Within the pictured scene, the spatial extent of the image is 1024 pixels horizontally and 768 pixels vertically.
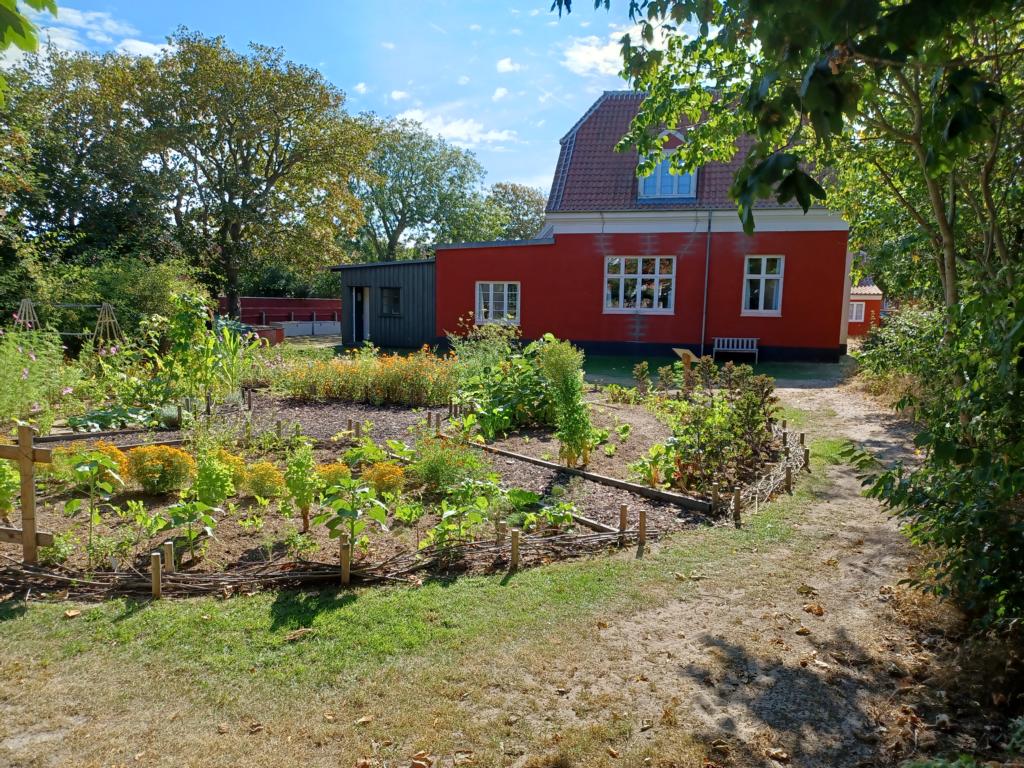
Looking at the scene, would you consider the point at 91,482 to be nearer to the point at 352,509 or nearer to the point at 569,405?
the point at 352,509

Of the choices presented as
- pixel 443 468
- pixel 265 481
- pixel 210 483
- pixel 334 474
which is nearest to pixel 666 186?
pixel 443 468

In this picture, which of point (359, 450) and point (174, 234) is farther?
point (174, 234)

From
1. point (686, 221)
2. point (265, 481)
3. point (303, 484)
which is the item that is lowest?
point (265, 481)

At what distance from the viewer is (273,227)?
29.4 m

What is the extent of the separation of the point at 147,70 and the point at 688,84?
26941 millimetres

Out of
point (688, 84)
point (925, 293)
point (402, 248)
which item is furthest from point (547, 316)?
point (402, 248)

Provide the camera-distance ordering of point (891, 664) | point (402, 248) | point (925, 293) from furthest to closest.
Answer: point (402, 248)
point (925, 293)
point (891, 664)

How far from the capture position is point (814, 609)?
396 centimetres

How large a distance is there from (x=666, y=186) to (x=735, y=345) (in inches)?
215

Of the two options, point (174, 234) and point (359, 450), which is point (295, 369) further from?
point (174, 234)

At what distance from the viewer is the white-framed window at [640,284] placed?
66.0 feet

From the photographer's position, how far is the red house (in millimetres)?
18859

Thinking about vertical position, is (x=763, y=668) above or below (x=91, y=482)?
below

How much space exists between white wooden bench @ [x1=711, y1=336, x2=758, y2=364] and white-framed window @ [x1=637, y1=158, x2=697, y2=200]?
4.56m
